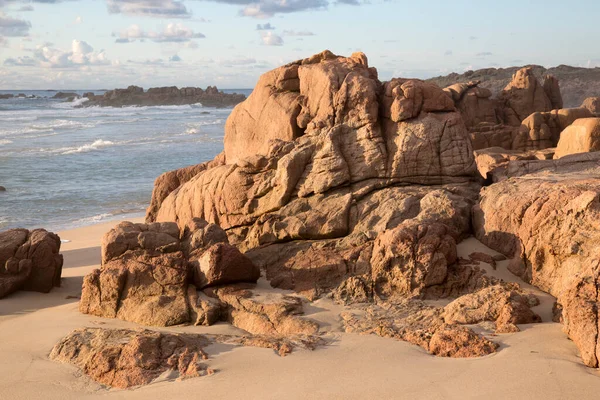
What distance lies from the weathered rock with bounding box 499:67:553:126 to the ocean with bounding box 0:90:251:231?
13315 millimetres

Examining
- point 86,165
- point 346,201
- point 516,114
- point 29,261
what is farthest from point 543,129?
point 86,165

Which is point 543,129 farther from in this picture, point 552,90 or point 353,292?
point 353,292

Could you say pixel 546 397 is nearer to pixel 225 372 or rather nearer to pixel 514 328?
pixel 514 328

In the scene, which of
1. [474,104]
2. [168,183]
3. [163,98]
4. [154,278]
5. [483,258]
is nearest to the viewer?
[154,278]

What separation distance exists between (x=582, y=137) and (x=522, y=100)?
13.4 metres

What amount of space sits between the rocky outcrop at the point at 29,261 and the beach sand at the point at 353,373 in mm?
2715

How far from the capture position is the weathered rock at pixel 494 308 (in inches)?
304

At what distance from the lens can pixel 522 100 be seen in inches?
1090

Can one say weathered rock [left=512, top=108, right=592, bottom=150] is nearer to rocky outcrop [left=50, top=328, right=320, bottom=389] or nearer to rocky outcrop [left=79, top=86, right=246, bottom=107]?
rocky outcrop [left=50, top=328, right=320, bottom=389]

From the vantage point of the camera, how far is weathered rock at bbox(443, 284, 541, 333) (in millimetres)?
7723

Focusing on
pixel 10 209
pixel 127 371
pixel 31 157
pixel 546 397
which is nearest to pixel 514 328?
pixel 546 397

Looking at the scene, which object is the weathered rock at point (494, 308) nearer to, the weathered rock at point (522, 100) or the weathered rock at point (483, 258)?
the weathered rock at point (483, 258)

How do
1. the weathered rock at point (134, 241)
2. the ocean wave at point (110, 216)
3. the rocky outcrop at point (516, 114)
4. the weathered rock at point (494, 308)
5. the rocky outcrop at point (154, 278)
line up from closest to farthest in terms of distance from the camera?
the weathered rock at point (494, 308)
the rocky outcrop at point (154, 278)
the weathered rock at point (134, 241)
the ocean wave at point (110, 216)
the rocky outcrop at point (516, 114)

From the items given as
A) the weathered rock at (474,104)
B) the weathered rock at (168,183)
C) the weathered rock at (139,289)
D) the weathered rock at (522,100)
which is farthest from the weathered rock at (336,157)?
the weathered rock at (522,100)
